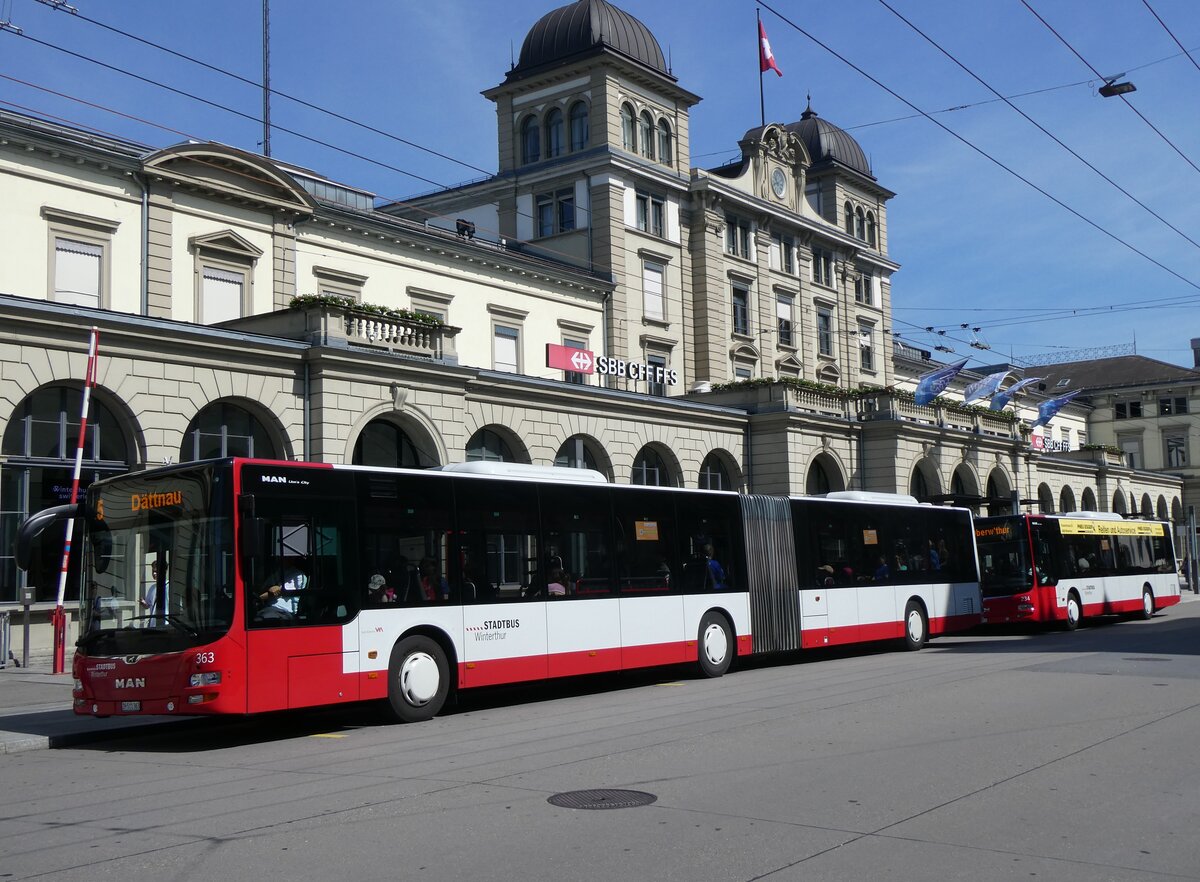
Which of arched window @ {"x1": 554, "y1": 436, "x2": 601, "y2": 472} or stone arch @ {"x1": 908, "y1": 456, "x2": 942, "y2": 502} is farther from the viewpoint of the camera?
stone arch @ {"x1": 908, "y1": 456, "x2": 942, "y2": 502}

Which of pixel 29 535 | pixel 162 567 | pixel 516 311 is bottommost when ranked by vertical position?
pixel 162 567

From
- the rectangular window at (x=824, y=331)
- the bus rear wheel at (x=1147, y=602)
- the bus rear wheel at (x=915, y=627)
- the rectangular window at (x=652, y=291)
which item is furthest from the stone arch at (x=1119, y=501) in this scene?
the bus rear wheel at (x=915, y=627)

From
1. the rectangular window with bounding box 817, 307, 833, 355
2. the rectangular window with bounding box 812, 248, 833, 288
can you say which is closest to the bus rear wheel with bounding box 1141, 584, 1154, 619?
the rectangular window with bounding box 817, 307, 833, 355

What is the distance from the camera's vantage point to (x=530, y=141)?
50.0m

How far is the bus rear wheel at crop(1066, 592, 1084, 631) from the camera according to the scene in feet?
105

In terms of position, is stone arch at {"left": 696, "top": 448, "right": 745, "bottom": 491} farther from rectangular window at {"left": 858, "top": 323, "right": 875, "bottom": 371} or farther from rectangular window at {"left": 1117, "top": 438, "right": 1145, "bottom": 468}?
rectangular window at {"left": 1117, "top": 438, "right": 1145, "bottom": 468}

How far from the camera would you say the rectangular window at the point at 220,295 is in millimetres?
32219

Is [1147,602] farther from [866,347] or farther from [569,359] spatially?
[866,347]

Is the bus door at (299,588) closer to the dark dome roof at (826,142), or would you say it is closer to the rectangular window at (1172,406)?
the dark dome roof at (826,142)

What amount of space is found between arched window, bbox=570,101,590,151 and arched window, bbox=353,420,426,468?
21240mm

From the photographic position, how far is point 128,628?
45.3ft

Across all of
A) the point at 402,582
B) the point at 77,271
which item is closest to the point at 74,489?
the point at 402,582

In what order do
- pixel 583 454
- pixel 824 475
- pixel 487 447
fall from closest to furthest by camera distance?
pixel 487 447 → pixel 583 454 → pixel 824 475

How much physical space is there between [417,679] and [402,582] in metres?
1.22
